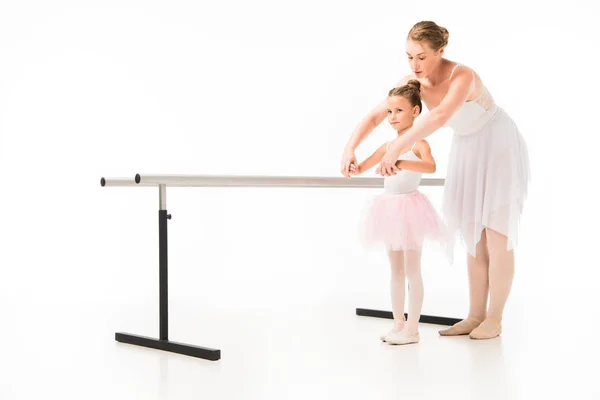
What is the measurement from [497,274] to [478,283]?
156mm

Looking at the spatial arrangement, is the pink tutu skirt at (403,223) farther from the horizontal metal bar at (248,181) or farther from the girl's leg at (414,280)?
the horizontal metal bar at (248,181)

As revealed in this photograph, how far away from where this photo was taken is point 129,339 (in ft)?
10.3

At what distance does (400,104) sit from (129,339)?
1.37 metres

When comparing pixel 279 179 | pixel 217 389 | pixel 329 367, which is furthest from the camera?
pixel 279 179

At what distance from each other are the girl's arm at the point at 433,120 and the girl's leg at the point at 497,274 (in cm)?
60

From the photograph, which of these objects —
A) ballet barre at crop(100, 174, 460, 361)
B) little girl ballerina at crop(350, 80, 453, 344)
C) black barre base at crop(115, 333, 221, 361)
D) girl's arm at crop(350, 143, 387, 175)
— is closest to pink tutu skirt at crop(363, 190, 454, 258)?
little girl ballerina at crop(350, 80, 453, 344)

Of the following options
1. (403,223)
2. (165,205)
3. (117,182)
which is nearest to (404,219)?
(403,223)

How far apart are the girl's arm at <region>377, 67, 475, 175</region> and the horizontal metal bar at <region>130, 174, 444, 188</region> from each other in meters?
0.48

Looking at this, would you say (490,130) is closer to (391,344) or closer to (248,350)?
(391,344)

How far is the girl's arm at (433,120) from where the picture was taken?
9.44 feet

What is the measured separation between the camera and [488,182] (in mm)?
3260

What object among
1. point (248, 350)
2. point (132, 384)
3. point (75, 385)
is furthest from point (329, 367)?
point (75, 385)

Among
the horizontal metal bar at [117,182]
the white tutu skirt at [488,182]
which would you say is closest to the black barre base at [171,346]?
the horizontal metal bar at [117,182]

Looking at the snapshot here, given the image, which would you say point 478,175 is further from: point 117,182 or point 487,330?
point 117,182
